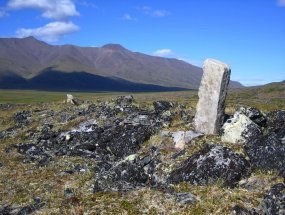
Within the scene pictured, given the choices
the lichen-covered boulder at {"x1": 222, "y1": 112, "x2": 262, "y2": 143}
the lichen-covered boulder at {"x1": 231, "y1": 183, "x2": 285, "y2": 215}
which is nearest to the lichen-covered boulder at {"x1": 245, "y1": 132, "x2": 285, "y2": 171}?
the lichen-covered boulder at {"x1": 222, "y1": 112, "x2": 262, "y2": 143}

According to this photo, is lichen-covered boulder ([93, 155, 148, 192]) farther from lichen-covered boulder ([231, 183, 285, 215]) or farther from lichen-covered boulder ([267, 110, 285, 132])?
lichen-covered boulder ([267, 110, 285, 132])

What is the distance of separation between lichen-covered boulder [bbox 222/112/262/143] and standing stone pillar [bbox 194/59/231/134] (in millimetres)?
1536

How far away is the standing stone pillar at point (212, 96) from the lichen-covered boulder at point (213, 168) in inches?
171

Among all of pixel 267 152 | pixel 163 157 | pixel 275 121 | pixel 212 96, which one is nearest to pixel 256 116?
pixel 275 121

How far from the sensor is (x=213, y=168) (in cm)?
1944

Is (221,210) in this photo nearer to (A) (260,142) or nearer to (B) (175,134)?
(A) (260,142)

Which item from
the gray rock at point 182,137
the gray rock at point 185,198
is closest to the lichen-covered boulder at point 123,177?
the gray rock at point 185,198

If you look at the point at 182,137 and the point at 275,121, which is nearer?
the point at 275,121

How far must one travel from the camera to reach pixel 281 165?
18.6 m

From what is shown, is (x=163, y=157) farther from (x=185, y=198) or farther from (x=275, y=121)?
(x=275, y=121)

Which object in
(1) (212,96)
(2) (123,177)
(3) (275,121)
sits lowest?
(2) (123,177)

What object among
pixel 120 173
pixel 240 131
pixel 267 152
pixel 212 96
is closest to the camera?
pixel 267 152

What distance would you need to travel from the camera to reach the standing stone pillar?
24.3m

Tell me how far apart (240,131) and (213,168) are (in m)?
3.93
